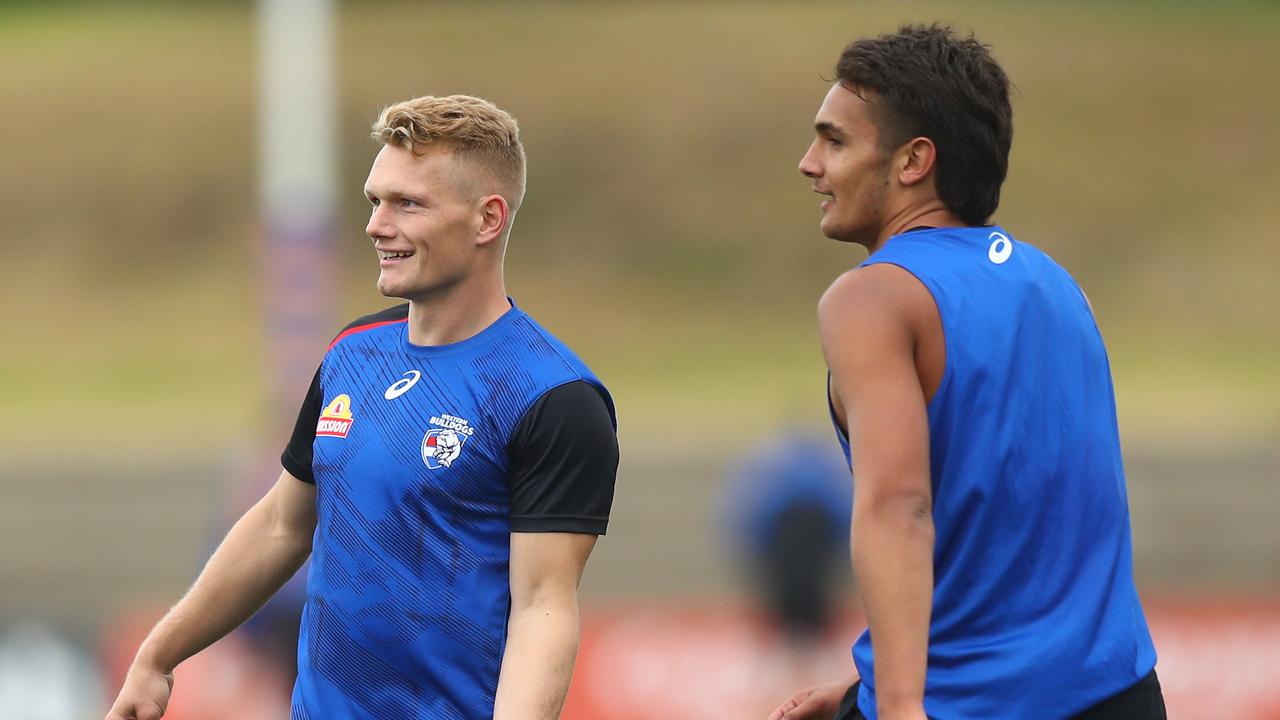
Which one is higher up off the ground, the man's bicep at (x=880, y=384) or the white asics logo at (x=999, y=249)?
the white asics logo at (x=999, y=249)

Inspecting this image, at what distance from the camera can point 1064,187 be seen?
37844 millimetres

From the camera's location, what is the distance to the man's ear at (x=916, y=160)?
330cm

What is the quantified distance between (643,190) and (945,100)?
114 feet

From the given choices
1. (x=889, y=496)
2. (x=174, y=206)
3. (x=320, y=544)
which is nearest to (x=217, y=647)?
(x=320, y=544)

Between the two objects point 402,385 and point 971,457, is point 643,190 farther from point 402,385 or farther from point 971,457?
point 971,457

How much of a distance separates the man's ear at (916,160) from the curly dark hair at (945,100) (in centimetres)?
1

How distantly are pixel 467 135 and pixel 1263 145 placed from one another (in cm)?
3872

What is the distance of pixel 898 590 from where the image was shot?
3.06 metres

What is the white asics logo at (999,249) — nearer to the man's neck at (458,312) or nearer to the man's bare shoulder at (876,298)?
the man's bare shoulder at (876,298)

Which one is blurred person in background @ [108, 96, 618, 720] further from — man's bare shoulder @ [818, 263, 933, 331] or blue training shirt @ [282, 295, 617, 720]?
man's bare shoulder @ [818, 263, 933, 331]

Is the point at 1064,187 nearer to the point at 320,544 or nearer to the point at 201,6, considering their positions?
the point at 201,6

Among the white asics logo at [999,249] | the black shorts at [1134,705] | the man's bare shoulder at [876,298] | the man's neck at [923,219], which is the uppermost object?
the man's neck at [923,219]

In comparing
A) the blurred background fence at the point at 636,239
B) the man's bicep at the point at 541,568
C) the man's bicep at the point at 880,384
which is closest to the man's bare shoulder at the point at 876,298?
the man's bicep at the point at 880,384

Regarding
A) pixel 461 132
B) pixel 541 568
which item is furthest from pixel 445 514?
pixel 461 132
